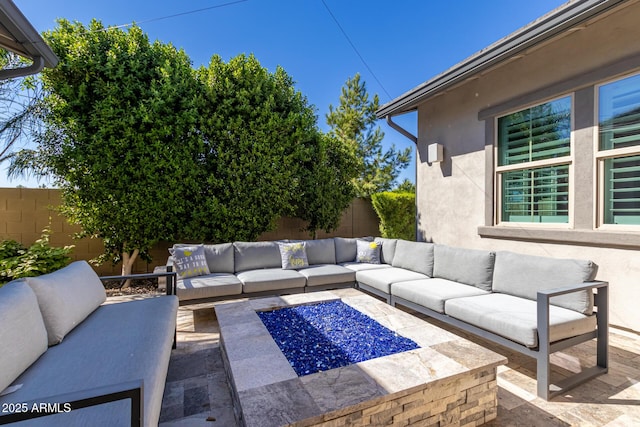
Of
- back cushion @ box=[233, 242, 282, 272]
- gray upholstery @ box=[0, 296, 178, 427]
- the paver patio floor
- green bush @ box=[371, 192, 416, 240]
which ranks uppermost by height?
green bush @ box=[371, 192, 416, 240]

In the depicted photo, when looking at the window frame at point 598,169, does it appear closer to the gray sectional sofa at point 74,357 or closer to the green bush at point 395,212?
the green bush at point 395,212

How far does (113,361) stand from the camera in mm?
1693

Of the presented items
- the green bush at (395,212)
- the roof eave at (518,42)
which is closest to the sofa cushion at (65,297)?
the roof eave at (518,42)

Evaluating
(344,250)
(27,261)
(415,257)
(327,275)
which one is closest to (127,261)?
(27,261)

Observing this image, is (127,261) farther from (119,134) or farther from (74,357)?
(74,357)

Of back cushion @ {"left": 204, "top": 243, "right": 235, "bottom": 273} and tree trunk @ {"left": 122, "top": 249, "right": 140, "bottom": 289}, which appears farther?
tree trunk @ {"left": 122, "top": 249, "right": 140, "bottom": 289}

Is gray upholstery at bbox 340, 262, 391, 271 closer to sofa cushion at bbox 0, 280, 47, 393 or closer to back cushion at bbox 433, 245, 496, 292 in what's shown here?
back cushion at bbox 433, 245, 496, 292

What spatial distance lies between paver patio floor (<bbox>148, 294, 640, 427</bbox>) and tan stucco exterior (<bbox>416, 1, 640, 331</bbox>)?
0.98 meters

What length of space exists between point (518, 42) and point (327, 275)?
3691 mm

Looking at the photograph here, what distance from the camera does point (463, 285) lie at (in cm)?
Answer: 356

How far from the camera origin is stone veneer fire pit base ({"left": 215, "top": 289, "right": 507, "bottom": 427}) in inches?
60.9

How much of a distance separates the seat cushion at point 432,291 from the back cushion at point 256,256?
76.0 inches

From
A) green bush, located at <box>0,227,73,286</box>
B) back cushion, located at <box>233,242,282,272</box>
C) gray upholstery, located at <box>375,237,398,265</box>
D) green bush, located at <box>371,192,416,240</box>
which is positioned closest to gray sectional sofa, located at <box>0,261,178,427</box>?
green bush, located at <box>0,227,73,286</box>

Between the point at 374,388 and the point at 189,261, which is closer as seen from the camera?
the point at 374,388
